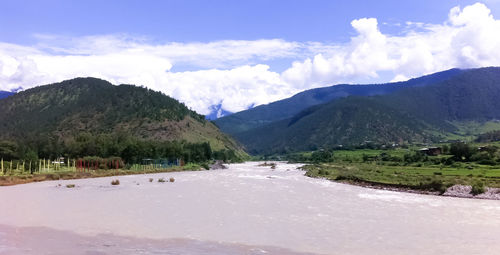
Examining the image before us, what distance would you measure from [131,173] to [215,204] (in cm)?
6857

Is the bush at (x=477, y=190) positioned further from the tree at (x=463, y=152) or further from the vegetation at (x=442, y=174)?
the tree at (x=463, y=152)

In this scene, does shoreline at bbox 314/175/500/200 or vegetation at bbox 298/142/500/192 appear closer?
shoreline at bbox 314/175/500/200

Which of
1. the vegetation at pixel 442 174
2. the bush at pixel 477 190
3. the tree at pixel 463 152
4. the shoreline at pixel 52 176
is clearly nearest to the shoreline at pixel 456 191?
the bush at pixel 477 190

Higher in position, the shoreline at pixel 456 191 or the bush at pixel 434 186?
the bush at pixel 434 186

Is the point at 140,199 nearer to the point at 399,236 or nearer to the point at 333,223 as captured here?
the point at 333,223

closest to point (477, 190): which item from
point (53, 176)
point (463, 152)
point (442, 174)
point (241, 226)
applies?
point (442, 174)

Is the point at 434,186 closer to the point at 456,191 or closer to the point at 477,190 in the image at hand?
the point at 456,191

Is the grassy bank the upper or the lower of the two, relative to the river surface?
upper

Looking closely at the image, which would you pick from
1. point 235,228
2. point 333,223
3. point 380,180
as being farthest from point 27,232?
point 380,180

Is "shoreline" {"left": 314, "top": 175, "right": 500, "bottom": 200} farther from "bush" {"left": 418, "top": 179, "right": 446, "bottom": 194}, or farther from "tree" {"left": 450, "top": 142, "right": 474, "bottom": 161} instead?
"tree" {"left": 450, "top": 142, "right": 474, "bottom": 161}

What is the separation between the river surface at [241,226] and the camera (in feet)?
68.3

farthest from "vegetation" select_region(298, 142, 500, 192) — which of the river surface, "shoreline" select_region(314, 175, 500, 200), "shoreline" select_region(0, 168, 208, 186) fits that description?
"shoreline" select_region(0, 168, 208, 186)

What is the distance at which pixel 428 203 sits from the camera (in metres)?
43.9

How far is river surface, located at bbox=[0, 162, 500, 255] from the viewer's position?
20.8 metres
